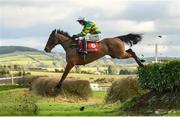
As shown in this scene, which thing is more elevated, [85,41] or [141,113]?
[85,41]

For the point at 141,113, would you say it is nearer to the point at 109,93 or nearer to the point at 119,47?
the point at 119,47

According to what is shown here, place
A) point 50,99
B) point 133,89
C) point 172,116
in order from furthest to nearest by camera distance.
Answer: point 50,99
point 133,89
point 172,116

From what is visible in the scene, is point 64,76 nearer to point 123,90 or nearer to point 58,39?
point 58,39

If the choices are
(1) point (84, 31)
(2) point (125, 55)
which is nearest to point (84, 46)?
(1) point (84, 31)

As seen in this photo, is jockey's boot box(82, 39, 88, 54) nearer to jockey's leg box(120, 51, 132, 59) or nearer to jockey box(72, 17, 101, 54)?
jockey box(72, 17, 101, 54)

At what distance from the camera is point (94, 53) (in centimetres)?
1945

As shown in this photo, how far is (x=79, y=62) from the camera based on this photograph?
19.0m

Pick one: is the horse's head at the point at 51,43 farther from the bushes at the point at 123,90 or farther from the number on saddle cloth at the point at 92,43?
the bushes at the point at 123,90

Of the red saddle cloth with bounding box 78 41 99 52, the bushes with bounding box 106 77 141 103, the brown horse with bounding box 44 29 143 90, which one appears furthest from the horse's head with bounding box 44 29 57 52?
the bushes with bounding box 106 77 141 103

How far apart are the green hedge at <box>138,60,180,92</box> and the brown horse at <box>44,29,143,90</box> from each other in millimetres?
2252

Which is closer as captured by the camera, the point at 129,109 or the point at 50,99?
the point at 129,109

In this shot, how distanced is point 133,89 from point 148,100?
5.34 metres

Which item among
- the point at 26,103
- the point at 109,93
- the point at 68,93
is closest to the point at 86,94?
the point at 68,93

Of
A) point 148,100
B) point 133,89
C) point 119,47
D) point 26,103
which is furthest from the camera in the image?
point 133,89
